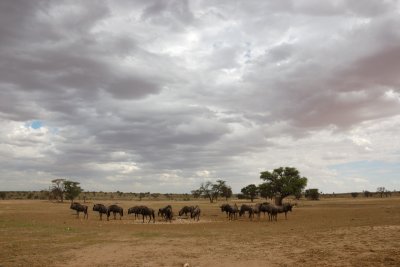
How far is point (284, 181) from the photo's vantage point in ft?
222

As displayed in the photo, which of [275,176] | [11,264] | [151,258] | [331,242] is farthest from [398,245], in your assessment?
[275,176]

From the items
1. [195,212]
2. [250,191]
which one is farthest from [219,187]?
[195,212]

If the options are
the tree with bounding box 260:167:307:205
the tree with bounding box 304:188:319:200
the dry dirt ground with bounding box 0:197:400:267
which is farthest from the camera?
the tree with bounding box 304:188:319:200

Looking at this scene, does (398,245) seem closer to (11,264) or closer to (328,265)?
(328,265)

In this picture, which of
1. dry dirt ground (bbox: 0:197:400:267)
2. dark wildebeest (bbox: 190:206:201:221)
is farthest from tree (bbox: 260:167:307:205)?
dry dirt ground (bbox: 0:197:400:267)

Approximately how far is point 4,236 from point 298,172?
2117 inches

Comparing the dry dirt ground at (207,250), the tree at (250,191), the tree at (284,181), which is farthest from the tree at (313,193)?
the dry dirt ground at (207,250)

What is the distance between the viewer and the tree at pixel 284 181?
65.6m

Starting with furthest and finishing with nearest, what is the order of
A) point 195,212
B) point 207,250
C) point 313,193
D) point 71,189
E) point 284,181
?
point 313,193
point 71,189
point 284,181
point 195,212
point 207,250

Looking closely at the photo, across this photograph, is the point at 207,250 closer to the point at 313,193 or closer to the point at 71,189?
the point at 71,189

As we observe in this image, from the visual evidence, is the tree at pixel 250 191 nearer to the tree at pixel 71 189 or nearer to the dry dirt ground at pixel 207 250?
the tree at pixel 71 189

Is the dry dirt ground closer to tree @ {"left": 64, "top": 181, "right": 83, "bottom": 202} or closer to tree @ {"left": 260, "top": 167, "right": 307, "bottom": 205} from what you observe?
tree @ {"left": 260, "top": 167, "right": 307, "bottom": 205}

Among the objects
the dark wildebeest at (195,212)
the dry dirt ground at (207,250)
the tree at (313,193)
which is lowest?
the dry dirt ground at (207,250)

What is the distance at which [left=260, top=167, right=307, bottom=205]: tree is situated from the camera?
65625 millimetres
